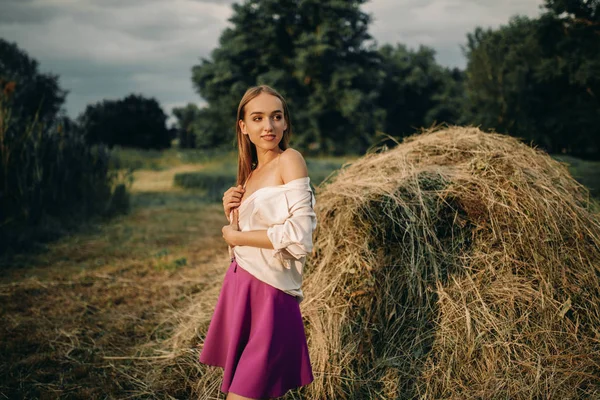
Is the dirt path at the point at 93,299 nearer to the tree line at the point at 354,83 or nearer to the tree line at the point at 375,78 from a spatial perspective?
the tree line at the point at 354,83

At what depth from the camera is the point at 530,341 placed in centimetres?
254

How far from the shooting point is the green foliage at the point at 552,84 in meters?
13.6

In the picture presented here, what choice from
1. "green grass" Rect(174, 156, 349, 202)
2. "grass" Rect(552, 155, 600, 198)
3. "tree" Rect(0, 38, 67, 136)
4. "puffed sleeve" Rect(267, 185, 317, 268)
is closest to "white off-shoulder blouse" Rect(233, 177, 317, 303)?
"puffed sleeve" Rect(267, 185, 317, 268)

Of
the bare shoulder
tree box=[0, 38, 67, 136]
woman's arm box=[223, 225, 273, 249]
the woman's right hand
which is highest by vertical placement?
tree box=[0, 38, 67, 136]

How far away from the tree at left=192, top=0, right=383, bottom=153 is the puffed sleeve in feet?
83.3

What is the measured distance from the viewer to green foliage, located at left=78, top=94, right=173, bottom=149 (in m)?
35.7

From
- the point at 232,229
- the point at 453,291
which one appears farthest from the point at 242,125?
the point at 453,291

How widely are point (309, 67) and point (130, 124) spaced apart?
17.0 metres

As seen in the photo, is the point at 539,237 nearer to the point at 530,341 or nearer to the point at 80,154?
the point at 530,341

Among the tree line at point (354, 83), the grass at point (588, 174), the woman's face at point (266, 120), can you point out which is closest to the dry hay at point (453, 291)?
the woman's face at point (266, 120)

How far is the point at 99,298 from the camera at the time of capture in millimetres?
4535

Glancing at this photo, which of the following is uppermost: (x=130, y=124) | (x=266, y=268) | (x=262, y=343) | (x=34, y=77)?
(x=34, y=77)

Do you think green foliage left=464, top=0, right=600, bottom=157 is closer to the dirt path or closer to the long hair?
the dirt path

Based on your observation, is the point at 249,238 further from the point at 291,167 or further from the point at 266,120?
the point at 266,120
